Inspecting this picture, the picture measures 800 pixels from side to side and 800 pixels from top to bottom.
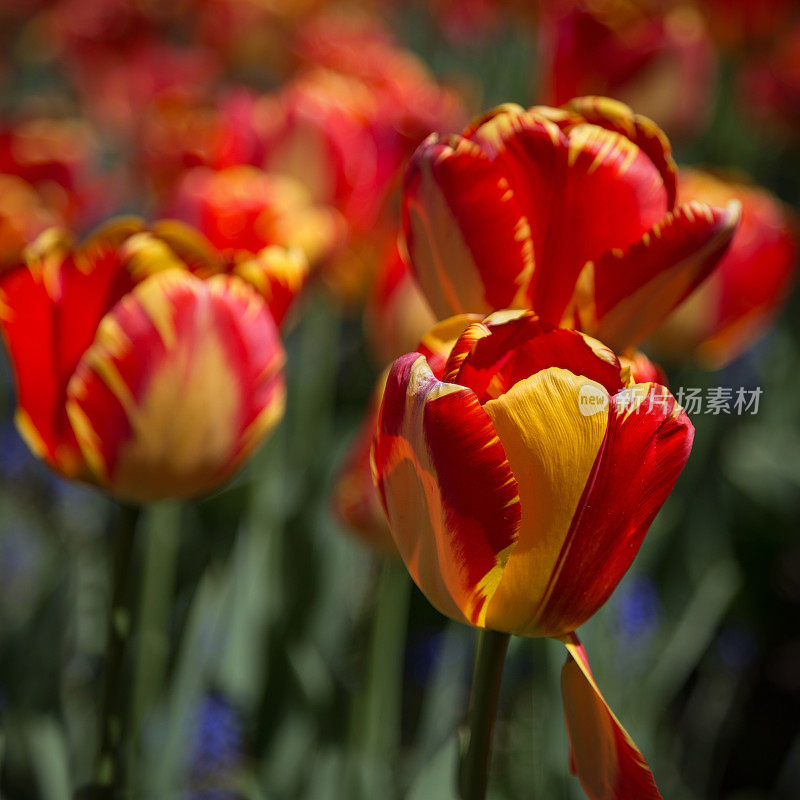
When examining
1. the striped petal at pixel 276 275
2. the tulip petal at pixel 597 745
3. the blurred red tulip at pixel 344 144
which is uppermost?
the striped petal at pixel 276 275

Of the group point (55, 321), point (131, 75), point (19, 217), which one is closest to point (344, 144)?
point (19, 217)

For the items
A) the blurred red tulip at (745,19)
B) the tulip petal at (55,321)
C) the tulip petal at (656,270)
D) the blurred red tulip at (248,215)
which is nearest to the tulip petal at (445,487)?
the tulip petal at (656,270)

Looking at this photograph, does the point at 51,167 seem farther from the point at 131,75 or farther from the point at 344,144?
the point at 131,75

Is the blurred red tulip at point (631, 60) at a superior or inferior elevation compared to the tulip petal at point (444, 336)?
inferior

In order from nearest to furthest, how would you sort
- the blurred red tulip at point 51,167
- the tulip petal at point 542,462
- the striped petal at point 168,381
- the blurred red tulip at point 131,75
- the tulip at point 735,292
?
the tulip petal at point 542,462 → the striped petal at point 168,381 → the tulip at point 735,292 → the blurred red tulip at point 51,167 → the blurred red tulip at point 131,75

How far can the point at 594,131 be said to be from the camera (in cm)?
43

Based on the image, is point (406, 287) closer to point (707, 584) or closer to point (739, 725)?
point (707, 584)

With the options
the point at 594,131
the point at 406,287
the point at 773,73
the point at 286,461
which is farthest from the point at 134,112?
the point at 594,131

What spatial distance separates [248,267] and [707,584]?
2.60 feet

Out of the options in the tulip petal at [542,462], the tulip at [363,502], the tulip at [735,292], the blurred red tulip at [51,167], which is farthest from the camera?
the blurred red tulip at [51,167]

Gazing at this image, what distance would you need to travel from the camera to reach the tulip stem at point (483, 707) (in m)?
0.41

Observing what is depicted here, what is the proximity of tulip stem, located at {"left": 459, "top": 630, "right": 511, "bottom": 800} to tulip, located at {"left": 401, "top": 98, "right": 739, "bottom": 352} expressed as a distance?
141 millimetres

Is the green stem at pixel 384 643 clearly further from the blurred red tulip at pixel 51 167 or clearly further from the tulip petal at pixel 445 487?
the blurred red tulip at pixel 51 167

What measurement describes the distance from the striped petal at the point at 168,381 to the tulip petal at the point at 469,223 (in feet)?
0.41
